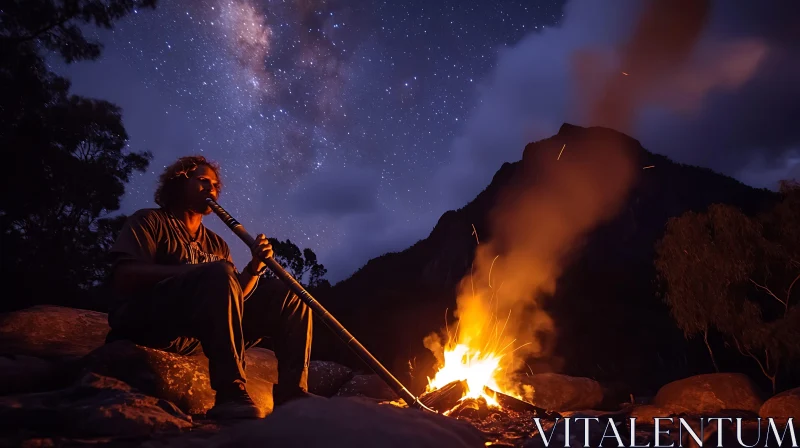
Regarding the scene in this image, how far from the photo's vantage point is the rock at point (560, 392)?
43.8 feet

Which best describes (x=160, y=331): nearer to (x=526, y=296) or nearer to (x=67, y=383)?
(x=67, y=383)

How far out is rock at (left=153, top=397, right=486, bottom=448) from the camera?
61.8 inches

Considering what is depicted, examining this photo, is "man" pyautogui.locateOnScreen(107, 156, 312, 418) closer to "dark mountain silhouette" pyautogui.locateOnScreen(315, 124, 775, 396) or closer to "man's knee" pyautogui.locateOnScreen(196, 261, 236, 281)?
"man's knee" pyautogui.locateOnScreen(196, 261, 236, 281)

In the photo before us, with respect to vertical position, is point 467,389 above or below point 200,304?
below

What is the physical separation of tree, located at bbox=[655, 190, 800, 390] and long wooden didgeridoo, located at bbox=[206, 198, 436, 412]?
13.5m

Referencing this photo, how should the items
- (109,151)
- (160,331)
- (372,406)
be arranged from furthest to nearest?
(109,151) → (160,331) → (372,406)

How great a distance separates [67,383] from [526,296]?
156ft

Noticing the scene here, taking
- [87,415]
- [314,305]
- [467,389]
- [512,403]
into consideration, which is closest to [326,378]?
[467,389]

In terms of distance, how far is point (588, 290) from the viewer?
4750 cm

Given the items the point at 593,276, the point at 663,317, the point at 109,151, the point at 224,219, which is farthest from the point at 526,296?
the point at 224,219

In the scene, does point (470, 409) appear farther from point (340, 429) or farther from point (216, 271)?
point (340, 429)

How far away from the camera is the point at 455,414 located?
5.80 meters

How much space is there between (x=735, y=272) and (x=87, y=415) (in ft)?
56.3

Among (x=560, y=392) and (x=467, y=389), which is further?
(x=560, y=392)
